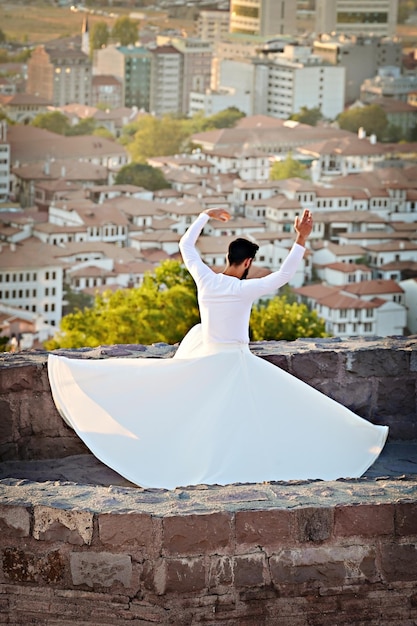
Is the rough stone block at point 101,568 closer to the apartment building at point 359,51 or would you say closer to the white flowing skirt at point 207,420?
the white flowing skirt at point 207,420

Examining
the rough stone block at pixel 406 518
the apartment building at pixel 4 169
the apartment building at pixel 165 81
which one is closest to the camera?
the rough stone block at pixel 406 518

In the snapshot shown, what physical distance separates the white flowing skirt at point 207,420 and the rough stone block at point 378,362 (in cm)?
40

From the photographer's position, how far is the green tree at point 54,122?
43188 mm

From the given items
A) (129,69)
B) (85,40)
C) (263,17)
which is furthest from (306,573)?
(129,69)

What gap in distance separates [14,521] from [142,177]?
126ft

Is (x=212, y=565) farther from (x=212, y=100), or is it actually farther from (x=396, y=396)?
(x=212, y=100)

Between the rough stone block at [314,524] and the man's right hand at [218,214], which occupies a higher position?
the man's right hand at [218,214]

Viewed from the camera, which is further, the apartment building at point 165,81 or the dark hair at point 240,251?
the apartment building at point 165,81

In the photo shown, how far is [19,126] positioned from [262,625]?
39.2 m

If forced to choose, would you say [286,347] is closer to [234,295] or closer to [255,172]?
[234,295]

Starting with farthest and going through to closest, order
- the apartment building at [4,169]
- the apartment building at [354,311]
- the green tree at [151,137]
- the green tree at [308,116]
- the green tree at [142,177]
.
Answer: the green tree at [308,116], the green tree at [151,137], the green tree at [142,177], the apartment building at [4,169], the apartment building at [354,311]

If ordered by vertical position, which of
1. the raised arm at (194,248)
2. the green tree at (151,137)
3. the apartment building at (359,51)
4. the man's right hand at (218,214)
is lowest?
the green tree at (151,137)

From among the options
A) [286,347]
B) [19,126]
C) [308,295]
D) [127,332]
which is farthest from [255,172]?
[286,347]

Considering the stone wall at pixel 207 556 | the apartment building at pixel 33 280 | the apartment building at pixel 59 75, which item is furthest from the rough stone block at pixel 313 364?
the apartment building at pixel 59 75
